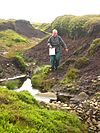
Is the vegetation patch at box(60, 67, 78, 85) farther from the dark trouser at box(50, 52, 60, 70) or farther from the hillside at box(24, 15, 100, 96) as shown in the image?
the dark trouser at box(50, 52, 60, 70)

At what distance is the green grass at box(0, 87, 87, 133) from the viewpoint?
1254 centimetres

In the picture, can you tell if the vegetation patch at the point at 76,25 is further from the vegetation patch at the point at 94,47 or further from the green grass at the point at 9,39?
the green grass at the point at 9,39

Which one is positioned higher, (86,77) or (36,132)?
(36,132)

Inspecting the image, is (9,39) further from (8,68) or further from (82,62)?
(82,62)

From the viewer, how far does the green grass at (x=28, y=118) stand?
12539 mm

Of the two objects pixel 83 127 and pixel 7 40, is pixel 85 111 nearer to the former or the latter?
pixel 83 127

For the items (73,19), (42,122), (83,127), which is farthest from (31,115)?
(73,19)

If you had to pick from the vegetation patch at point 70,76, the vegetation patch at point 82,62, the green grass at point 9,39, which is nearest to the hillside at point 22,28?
the green grass at point 9,39

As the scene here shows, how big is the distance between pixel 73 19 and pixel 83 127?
2649cm

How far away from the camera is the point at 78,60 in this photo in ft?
93.0

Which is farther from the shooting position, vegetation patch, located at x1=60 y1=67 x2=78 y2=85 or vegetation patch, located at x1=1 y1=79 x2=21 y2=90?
Result: vegetation patch, located at x1=1 y1=79 x2=21 y2=90

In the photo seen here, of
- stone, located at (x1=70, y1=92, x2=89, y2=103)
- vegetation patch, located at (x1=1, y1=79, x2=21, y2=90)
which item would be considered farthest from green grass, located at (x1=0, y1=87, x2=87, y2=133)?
vegetation patch, located at (x1=1, y1=79, x2=21, y2=90)

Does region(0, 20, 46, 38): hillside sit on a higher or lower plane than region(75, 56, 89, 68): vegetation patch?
lower

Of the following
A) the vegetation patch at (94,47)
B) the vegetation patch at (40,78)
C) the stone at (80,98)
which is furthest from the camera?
the vegetation patch at (94,47)
